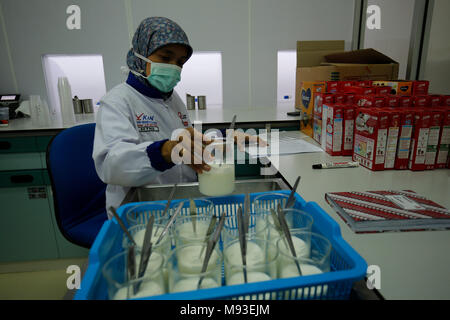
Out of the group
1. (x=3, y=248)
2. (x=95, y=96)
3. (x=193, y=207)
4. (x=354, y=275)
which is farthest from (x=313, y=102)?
(x=3, y=248)

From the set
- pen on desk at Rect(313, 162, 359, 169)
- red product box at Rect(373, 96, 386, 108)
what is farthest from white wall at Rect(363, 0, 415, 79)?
pen on desk at Rect(313, 162, 359, 169)

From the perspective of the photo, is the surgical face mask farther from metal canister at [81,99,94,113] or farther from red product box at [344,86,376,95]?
metal canister at [81,99,94,113]

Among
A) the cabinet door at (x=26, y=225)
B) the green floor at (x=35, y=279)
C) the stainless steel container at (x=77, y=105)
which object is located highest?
the stainless steel container at (x=77, y=105)

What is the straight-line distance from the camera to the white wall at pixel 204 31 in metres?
2.92

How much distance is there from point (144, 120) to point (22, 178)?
1.49 metres

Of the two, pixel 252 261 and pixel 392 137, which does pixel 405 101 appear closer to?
pixel 392 137

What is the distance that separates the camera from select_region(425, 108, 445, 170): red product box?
1.27 metres

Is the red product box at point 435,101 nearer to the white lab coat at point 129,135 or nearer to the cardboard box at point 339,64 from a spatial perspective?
the cardboard box at point 339,64

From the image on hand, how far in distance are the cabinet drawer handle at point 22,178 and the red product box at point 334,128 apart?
7.45ft

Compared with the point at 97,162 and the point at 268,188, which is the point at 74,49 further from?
the point at 268,188

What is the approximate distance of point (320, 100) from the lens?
5.96 ft

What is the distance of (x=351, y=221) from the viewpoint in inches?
33.9

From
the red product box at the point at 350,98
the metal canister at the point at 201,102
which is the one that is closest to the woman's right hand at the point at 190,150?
the red product box at the point at 350,98

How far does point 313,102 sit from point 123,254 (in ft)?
5.91
